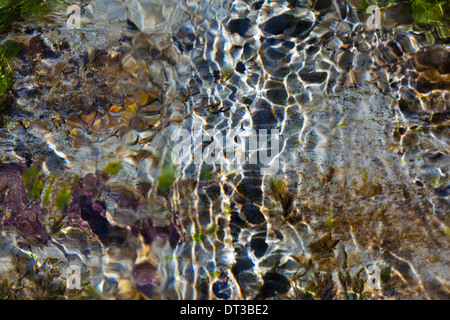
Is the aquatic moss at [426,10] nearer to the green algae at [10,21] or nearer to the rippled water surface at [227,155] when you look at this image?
the rippled water surface at [227,155]

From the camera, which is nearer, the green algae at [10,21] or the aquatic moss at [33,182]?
the aquatic moss at [33,182]

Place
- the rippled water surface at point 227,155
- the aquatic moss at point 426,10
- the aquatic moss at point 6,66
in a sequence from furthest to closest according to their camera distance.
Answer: the aquatic moss at point 6,66 → the aquatic moss at point 426,10 → the rippled water surface at point 227,155

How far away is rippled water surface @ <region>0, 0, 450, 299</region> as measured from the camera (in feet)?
9.14

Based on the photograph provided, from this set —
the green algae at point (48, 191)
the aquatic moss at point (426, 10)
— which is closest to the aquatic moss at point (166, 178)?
the green algae at point (48, 191)

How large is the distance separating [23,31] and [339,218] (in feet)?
12.1

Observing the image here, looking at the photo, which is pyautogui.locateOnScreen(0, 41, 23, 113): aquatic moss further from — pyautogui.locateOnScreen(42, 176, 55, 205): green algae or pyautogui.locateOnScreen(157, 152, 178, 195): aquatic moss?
pyautogui.locateOnScreen(157, 152, 178, 195): aquatic moss

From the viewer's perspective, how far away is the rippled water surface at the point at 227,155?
2.79 m

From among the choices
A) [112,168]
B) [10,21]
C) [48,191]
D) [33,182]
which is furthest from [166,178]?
[10,21]

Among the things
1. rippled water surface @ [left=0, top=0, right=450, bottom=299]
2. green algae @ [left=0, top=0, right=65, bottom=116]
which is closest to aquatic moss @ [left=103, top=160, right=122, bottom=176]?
rippled water surface @ [left=0, top=0, right=450, bottom=299]

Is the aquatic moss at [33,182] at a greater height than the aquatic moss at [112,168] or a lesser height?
lesser

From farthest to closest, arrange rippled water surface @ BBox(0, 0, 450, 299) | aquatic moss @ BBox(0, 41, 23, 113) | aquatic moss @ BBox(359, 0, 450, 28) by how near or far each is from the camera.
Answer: aquatic moss @ BBox(0, 41, 23, 113) < aquatic moss @ BBox(359, 0, 450, 28) < rippled water surface @ BBox(0, 0, 450, 299)

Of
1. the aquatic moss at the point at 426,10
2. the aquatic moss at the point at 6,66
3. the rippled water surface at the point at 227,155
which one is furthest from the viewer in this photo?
the aquatic moss at the point at 6,66

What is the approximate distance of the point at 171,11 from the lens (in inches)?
128

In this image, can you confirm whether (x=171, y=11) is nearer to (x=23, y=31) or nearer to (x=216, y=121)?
(x=216, y=121)
